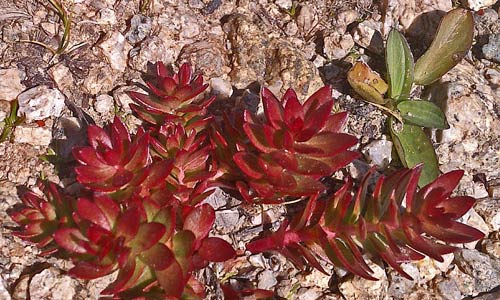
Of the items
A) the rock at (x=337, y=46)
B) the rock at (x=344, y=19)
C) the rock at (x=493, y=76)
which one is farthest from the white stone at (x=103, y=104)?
→ the rock at (x=493, y=76)

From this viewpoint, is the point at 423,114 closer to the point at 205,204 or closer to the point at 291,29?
the point at 291,29

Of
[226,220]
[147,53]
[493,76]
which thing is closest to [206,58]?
[147,53]

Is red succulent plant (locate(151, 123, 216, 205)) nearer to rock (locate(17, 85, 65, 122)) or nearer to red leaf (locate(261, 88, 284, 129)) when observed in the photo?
red leaf (locate(261, 88, 284, 129))

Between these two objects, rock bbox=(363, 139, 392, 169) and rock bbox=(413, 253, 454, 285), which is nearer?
rock bbox=(413, 253, 454, 285)

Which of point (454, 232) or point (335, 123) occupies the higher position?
point (335, 123)

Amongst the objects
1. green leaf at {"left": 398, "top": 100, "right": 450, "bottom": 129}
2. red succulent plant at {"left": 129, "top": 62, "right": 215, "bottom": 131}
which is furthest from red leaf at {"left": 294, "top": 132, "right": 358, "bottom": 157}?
green leaf at {"left": 398, "top": 100, "right": 450, "bottom": 129}

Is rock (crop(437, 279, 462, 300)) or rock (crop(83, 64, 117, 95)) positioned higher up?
rock (crop(83, 64, 117, 95))

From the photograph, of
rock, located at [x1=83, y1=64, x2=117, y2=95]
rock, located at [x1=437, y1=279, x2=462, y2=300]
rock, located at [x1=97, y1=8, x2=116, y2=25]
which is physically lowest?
rock, located at [x1=437, y1=279, x2=462, y2=300]

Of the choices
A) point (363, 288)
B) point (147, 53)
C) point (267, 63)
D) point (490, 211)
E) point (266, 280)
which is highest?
point (147, 53)

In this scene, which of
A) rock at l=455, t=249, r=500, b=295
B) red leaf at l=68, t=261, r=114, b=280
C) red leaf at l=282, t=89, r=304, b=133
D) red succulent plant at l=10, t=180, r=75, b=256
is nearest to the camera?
red leaf at l=68, t=261, r=114, b=280
